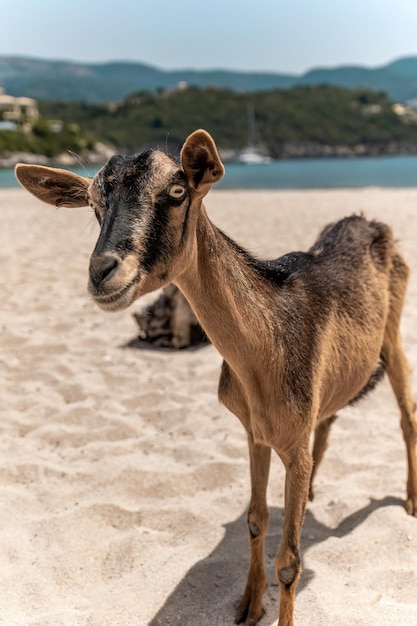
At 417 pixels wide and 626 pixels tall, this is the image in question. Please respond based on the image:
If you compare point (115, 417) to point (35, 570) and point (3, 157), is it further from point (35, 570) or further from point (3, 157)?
point (3, 157)

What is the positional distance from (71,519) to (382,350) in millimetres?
2306

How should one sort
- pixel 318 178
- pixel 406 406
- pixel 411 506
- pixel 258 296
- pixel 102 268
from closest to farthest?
pixel 102 268
pixel 258 296
pixel 411 506
pixel 406 406
pixel 318 178

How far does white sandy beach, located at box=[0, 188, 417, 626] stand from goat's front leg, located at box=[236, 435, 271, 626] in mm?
99

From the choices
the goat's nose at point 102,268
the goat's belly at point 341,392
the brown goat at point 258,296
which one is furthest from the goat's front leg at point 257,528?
the goat's nose at point 102,268

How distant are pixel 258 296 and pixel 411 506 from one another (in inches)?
82.6

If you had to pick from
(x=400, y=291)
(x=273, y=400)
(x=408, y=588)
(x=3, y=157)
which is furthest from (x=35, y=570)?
(x=3, y=157)

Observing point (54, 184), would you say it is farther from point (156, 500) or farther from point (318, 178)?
point (318, 178)

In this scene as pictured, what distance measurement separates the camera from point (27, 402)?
5.19 meters

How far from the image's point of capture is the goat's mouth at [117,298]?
6.37ft

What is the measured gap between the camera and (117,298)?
6.43 ft

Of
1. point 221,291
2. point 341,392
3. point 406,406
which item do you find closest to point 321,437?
point 406,406

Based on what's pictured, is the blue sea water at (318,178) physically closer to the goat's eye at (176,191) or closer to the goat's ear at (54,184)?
the goat's ear at (54,184)

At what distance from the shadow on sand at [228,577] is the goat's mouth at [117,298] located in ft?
6.03

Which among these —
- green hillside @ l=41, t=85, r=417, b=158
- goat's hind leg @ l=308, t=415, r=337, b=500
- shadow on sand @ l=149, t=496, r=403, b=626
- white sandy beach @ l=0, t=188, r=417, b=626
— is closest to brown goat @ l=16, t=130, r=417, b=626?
shadow on sand @ l=149, t=496, r=403, b=626
